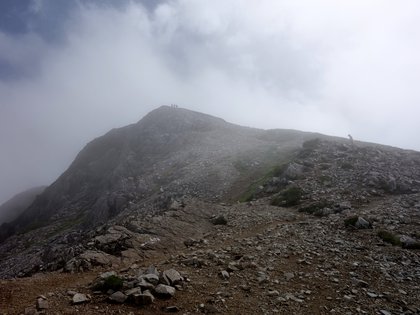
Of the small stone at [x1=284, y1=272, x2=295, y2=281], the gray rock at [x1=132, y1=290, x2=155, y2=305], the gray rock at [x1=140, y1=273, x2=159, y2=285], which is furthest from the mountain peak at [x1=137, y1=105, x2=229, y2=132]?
the gray rock at [x1=132, y1=290, x2=155, y2=305]

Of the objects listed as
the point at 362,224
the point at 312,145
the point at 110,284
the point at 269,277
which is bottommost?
the point at 269,277

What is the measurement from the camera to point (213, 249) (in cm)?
2062

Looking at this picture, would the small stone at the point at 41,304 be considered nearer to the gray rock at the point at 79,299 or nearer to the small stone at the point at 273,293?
the gray rock at the point at 79,299

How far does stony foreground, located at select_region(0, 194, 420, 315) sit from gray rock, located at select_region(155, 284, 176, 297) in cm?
9

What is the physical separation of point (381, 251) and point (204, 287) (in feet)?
37.0

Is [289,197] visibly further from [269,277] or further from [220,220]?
[269,277]

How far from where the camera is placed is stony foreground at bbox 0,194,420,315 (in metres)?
13.4

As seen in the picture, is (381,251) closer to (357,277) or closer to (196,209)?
(357,277)

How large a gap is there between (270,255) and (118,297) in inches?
367

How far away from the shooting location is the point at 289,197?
110 ft

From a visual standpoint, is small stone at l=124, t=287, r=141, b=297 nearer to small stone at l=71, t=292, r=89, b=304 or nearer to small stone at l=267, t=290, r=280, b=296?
small stone at l=71, t=292, r=89, b=304

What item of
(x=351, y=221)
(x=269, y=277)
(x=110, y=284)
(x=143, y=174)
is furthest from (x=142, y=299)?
(x=143, y=174)

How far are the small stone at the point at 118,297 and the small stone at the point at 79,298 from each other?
940 mm

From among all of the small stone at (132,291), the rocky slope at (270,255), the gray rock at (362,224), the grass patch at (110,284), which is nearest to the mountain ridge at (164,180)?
the rocky slope at (270,255)
